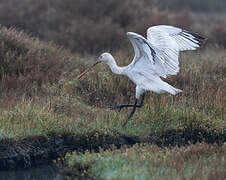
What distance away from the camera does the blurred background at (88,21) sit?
48.5 feet

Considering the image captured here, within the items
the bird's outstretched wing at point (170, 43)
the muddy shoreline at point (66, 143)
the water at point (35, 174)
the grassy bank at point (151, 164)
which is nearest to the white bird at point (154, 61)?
the bird's outstretched wing at point (170, 43)

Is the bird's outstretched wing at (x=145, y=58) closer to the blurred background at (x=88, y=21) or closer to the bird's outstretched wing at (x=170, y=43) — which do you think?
the bird's outstretched wing at (x=170, y=43)

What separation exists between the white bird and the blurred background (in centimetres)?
602

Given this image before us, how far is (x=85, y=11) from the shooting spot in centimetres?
1672

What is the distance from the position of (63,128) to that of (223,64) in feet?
14.9

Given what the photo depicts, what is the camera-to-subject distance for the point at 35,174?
701cm

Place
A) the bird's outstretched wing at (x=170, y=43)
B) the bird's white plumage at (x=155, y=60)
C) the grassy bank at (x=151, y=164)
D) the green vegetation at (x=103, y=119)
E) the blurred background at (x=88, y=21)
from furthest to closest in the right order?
1. the blurred background at (x=88, y=21)
2. the bird's outstretched wing at (x=170, y=43)
3. the bird's white plumage at (x=155, y=60)
4. the green vegetation at (x=103, y=119)
5. the grassy bank at (x=151, y=164)

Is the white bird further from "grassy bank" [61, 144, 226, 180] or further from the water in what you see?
the water

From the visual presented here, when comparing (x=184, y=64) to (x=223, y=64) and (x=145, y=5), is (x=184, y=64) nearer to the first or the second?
(x=223, y=64)

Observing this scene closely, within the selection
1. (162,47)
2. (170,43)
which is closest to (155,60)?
(162,47)

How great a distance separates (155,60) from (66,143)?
170cm

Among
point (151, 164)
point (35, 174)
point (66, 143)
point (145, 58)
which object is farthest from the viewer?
point (145, 58)

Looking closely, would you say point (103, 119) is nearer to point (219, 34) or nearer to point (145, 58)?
point (145, 58)

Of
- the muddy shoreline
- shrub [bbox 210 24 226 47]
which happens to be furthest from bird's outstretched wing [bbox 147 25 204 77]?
shrub [bbox 210 24 226 47]
